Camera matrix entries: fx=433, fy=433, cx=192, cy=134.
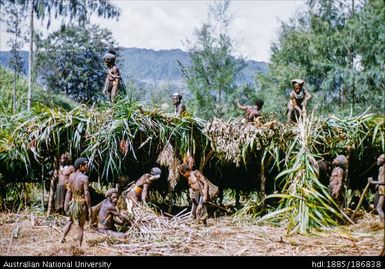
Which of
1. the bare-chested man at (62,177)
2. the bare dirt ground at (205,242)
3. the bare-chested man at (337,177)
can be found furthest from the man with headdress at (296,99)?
the bare-chested man at (62,177)

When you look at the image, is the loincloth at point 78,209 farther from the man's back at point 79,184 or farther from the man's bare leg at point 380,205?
the man's bare leg at point 380,205

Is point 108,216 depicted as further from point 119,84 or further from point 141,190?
point 119,84

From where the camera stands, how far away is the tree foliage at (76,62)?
33.5 m

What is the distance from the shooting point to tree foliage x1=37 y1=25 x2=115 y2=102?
110 feet

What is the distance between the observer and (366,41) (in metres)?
18.5

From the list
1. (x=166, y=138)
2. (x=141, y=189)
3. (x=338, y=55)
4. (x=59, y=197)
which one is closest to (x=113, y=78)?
(x=166, y=138)

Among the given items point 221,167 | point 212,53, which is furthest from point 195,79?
point 221,167

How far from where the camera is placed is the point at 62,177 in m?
A: 7.29

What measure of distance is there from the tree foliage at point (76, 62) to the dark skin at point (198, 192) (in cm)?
2727

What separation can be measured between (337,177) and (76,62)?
3054cm

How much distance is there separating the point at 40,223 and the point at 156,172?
6.65 ft

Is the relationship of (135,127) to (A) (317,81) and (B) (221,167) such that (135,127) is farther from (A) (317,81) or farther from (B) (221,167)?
(A) (317,81)

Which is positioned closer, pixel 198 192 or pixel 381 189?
pixel 381 189

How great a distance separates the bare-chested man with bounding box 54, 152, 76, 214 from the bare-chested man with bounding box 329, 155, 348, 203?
14.0 ft
